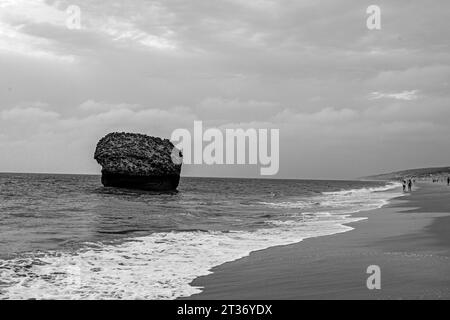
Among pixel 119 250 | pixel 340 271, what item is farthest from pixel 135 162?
pixel 340 271

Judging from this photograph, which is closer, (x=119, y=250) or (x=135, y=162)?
(x=119, y=250)

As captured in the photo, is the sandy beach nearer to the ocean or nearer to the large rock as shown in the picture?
the ocean

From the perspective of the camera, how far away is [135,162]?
56250mm

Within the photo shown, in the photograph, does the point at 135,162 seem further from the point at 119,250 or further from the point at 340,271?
the point at 340,271

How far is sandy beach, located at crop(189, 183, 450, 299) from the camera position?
25.7ft

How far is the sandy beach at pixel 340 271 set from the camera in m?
7.82

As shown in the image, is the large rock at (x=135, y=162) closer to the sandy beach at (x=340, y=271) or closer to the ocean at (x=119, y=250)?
the ocean at (x=119, y=250)

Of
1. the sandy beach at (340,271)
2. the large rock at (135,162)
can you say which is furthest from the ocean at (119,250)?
the large rock at (135,162)

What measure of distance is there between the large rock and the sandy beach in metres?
43.5

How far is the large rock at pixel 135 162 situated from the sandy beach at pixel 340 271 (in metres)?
43.5

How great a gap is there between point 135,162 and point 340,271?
4872 centimetres
